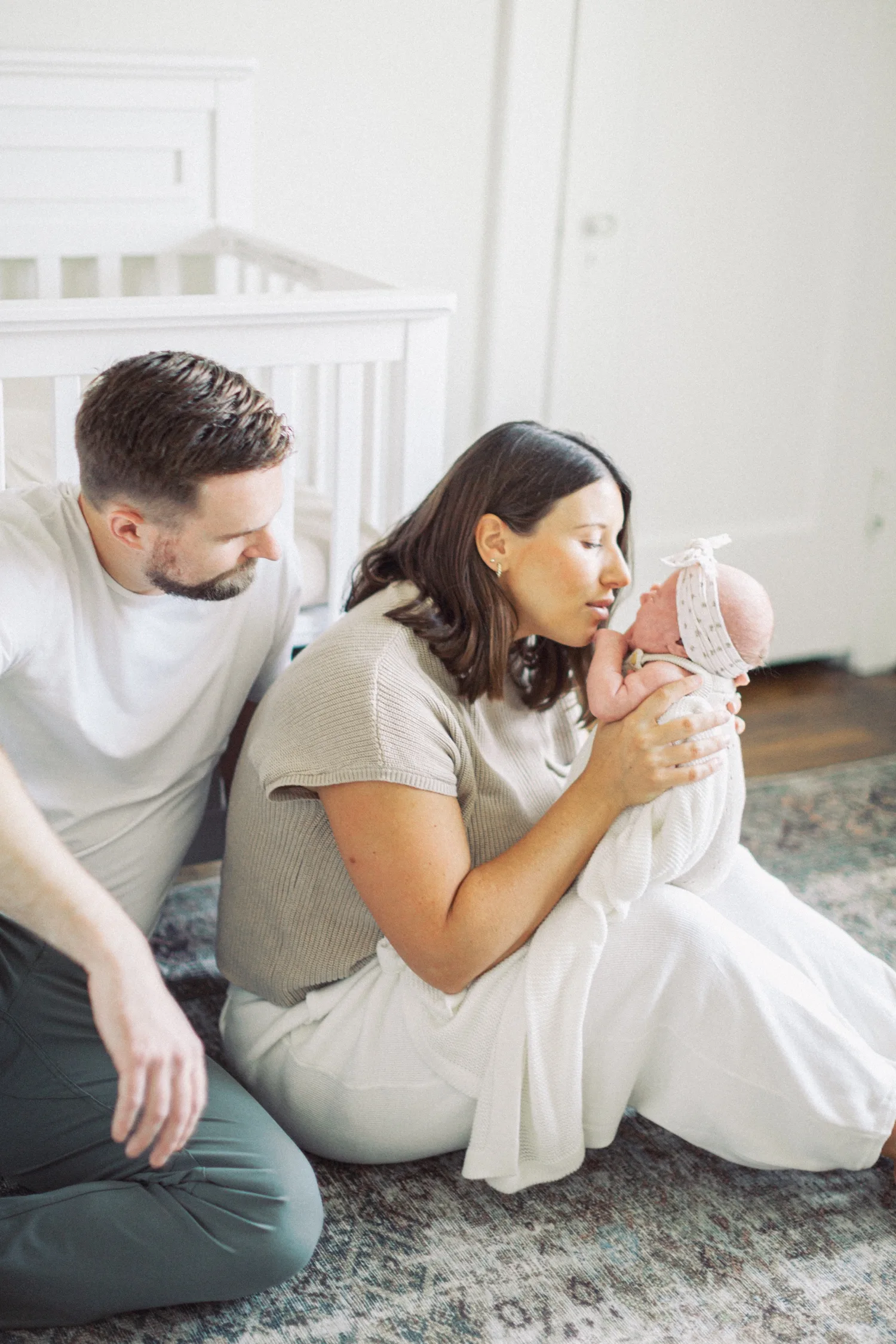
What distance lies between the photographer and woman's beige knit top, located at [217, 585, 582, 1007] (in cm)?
141

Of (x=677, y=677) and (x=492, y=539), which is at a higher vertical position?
(x=492, y=539)

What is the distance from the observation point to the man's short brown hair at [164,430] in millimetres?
1360

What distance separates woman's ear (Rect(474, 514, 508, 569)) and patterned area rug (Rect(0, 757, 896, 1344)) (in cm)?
72

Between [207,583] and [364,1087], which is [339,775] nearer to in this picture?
[207,583]

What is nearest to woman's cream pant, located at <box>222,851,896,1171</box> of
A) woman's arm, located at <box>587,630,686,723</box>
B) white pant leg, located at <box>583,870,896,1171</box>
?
white pant leg, located at <box>583,870,896,1171</box>

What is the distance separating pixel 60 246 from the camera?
7.70ft

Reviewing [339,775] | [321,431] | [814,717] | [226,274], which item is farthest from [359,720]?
[814,717]

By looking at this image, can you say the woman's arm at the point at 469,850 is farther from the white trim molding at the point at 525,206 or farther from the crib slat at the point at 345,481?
the white trim molding at the point at 525,206

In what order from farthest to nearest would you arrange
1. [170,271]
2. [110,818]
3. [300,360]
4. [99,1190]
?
[170,271], [300,360], [110,818], [99,1190]

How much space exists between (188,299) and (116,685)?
50 cm

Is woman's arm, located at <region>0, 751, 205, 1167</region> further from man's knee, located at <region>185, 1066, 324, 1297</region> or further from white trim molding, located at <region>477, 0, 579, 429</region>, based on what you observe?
white trim molding, located at <region>477, 0, 579, 429</region>

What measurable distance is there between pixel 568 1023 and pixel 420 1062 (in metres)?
0.18

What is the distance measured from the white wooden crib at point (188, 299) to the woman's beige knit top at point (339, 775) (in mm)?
408

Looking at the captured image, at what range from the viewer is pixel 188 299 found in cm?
166
